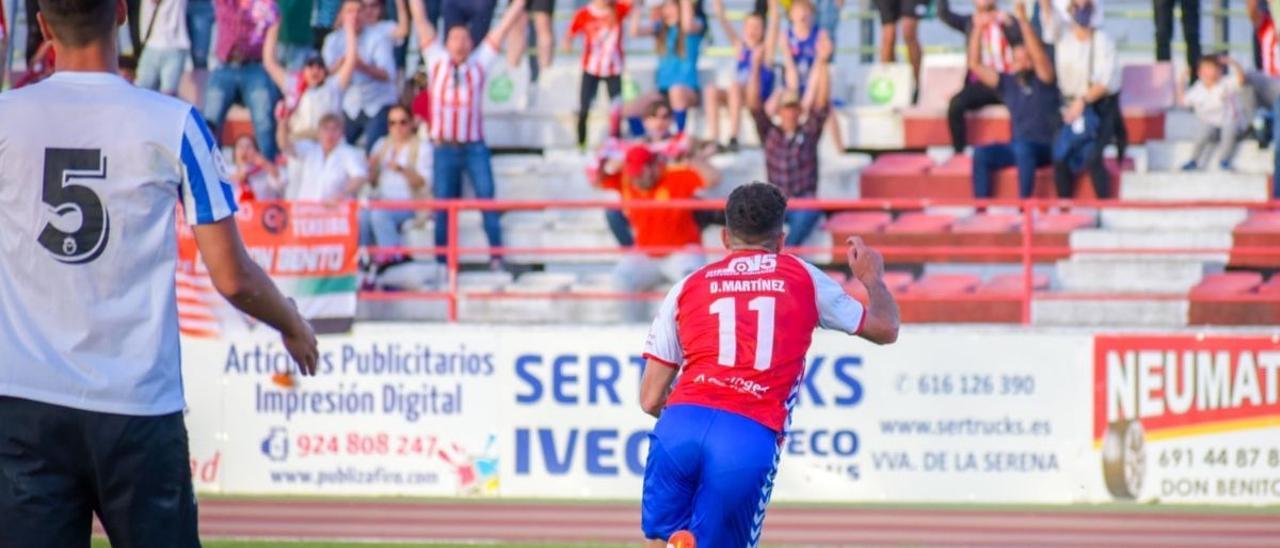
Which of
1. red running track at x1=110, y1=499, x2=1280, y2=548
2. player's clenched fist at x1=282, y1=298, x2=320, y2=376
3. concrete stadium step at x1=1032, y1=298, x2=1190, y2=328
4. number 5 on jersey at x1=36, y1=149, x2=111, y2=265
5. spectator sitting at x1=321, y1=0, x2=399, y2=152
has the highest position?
spectator sitting at x1=321, y1=0, x2=399, y2=152

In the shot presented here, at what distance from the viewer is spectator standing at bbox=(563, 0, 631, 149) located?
687 inches

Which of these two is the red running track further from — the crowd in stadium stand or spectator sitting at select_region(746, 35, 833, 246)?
spectator sitting at select_region(746, 35, 833, 246)

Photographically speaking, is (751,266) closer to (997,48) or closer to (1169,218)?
(997,48)

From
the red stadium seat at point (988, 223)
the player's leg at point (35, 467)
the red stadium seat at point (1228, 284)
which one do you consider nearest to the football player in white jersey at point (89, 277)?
the player's leg at point (35, 467)

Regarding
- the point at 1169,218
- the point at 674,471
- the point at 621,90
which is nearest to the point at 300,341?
the point at 674,471

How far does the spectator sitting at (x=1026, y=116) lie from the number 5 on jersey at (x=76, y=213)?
12.7m

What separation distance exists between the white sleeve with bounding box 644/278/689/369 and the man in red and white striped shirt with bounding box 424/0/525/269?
9615 mm

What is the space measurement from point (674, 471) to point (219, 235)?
2368 millimetres

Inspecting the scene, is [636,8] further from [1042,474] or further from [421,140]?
[1042,474]

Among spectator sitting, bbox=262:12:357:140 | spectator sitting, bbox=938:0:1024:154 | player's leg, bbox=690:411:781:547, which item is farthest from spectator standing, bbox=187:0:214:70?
player's leg, bbox=690:411:781:547

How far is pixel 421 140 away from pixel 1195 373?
21.8ft

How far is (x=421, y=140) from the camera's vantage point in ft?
55.3

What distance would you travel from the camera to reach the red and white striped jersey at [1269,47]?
661 inches

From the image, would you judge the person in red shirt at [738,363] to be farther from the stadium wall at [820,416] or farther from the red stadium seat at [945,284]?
the red stadium seat at [945,284]
